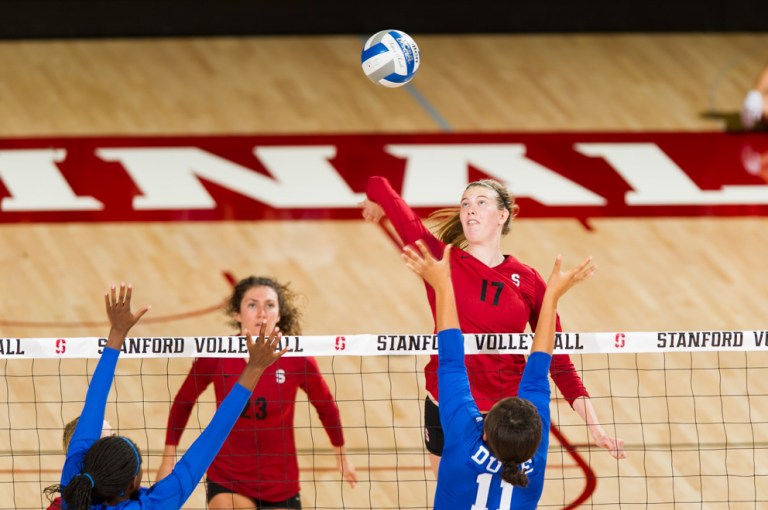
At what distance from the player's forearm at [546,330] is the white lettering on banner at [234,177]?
7.29 meters

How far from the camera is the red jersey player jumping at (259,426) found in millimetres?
8164

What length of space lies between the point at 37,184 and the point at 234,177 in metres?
2.07

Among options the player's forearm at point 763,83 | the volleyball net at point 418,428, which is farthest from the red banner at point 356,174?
the volleyball net at point 418,428

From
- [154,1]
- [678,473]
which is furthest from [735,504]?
[154,1]

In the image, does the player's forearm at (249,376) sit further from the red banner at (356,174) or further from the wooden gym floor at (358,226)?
the red banner at (356,174)

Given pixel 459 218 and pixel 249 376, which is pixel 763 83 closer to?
pixel 459 218

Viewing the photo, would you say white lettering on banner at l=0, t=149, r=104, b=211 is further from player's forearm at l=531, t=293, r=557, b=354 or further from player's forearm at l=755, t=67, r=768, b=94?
player's forearm at l=531, t=293, r=557, b=354

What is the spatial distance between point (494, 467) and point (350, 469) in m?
2.71

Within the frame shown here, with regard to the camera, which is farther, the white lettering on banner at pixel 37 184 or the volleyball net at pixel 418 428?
the white lettering on banner at pixel 37 184

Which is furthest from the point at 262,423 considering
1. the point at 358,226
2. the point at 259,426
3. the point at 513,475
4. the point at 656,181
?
the point at 656,181

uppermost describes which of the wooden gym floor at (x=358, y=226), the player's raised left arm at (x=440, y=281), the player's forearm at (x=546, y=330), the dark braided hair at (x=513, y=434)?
the wooden gym floor at (x=358, y=226)

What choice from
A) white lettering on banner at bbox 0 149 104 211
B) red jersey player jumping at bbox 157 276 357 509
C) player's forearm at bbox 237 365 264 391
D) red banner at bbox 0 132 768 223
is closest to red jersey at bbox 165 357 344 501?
red jersey player jumping at bbox 157 276 357 509

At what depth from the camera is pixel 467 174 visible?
46.4 feet

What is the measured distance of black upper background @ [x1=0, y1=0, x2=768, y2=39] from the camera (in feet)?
55.8
